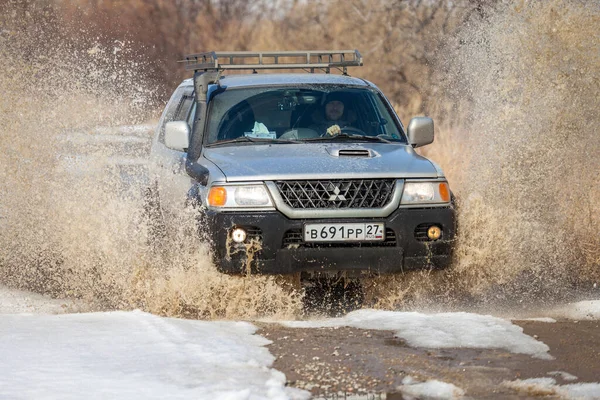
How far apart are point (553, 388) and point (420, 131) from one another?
12.0ft

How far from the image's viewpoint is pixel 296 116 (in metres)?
8.87

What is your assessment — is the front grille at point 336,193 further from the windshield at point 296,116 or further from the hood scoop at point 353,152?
the windshield at point 296,116

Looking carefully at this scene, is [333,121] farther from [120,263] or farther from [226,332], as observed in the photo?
[226,332]

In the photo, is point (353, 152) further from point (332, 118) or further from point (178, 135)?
point (178, 135)

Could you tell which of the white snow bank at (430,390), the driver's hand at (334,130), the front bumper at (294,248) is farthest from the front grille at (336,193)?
the white snow bank at (430,390)

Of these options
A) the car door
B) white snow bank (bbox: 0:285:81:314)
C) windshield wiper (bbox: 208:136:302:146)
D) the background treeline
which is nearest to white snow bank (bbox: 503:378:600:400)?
the car door

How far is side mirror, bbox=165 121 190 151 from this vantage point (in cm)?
862

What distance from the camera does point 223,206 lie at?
7.53 meters

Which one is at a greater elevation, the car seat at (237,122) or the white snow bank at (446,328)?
the car seat at (237,122)

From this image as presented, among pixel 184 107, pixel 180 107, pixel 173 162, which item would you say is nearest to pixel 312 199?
pixel 173 162

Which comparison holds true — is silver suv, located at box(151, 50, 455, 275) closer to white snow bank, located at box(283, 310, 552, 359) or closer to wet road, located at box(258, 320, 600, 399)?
white snow bank, located at box(283, 310, 552, 359)

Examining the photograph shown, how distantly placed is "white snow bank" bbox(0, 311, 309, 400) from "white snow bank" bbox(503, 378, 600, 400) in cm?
103

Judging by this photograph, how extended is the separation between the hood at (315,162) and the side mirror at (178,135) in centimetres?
28

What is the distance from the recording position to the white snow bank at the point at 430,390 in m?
5.32
